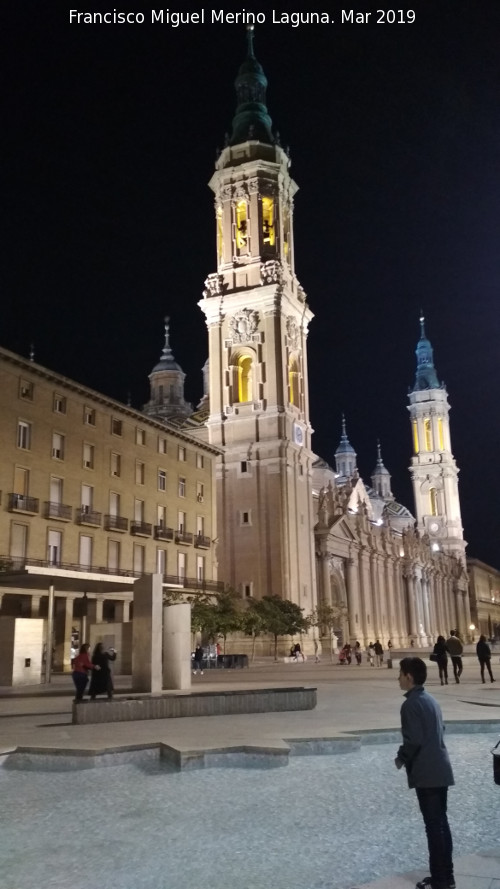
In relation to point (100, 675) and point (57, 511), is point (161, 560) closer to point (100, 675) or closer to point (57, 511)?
point (57, 511)

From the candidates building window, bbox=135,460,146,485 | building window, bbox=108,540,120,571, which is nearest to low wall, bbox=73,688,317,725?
building window, bbox=108,540,120,571

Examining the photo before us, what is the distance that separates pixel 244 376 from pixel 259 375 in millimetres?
2759

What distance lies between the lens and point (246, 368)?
2584 inches

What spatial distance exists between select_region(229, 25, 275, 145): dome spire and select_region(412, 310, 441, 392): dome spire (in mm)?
59659

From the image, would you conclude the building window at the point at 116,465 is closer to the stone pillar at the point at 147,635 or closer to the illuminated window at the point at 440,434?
the stone pillar at the point at 147,635

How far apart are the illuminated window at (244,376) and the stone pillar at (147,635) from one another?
143 ft

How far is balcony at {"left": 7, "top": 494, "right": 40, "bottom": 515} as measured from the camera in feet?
120

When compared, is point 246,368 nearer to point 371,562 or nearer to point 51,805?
point 371,562

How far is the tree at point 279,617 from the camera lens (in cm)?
5223

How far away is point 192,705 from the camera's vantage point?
55.4 feet

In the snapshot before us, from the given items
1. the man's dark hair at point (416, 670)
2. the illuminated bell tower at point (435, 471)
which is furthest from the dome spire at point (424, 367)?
the man's dark hair at point (416, 670)

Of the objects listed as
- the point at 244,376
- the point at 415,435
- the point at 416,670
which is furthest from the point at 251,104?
the point at 416,670

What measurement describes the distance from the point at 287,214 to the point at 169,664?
52657 mm

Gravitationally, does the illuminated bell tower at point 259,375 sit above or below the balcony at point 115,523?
above
